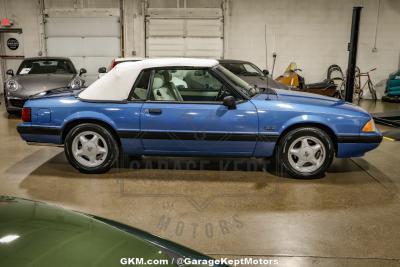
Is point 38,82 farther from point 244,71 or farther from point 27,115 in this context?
point 244,71

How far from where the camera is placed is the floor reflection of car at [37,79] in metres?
8.57

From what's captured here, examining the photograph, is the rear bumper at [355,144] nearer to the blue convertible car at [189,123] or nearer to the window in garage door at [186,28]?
the blue convertible car at [189,123]

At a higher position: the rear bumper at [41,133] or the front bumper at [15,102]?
the rear bumper at [41,133]

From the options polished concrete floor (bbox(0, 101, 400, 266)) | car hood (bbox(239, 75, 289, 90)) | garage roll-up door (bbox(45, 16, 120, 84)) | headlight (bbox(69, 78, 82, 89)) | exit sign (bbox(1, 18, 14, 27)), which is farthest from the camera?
garage roll-up door (bbox(45, 16, 120, 84))

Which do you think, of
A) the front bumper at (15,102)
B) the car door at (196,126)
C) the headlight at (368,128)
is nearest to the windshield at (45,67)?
the front bumper at (15,102)

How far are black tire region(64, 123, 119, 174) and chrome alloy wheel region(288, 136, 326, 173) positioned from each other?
6.85ft

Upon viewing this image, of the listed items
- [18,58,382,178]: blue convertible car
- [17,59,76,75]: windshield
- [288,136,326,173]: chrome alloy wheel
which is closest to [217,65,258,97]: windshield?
[18,58,382,178]: blue convertible car

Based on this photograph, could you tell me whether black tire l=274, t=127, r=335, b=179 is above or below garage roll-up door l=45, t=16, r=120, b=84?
below

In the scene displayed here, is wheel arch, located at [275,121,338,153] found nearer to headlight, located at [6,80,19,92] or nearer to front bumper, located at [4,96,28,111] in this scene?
front bumper, located at [4,96,28,111]

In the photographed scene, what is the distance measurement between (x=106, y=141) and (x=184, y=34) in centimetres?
914

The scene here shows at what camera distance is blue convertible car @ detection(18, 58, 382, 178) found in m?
4.64

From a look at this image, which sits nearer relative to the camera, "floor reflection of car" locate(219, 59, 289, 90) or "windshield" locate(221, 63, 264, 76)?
"floor reflection of car" locate(219, 59, 289, 90)

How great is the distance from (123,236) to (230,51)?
39.3 ft

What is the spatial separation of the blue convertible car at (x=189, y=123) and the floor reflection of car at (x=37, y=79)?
131 inches
